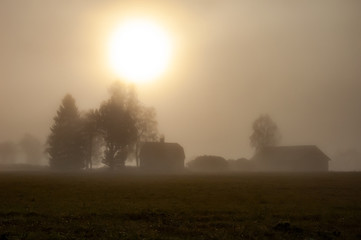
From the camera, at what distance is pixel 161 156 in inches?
5034

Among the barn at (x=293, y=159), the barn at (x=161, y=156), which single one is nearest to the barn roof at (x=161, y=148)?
the barn at (x=161, y=156)

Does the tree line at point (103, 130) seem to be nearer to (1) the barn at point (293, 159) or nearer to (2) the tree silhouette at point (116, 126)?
(2) the tree silhouette at point (116, 126)

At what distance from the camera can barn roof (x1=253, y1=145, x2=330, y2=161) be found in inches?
5645

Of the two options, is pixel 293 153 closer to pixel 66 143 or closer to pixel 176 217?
pixel 66 143

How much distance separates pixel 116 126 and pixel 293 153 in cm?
7558

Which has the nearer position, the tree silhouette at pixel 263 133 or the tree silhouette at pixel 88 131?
the tree silhouette at pixel 88 131

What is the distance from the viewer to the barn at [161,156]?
12388 centimetres

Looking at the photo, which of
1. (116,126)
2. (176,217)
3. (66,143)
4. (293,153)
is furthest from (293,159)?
(176,217)

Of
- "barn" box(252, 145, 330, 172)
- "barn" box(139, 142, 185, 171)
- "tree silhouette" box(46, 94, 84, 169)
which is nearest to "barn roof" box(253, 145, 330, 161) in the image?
"barn" box(252, 145, 330, 172)

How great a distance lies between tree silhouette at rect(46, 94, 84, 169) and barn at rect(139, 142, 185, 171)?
68.6 ft

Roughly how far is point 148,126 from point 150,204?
303 feet

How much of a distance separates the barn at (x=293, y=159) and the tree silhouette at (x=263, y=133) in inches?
201

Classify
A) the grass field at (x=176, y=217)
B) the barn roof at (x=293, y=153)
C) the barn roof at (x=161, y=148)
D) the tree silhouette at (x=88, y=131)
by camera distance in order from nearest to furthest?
the grass field at (x=176, y=217)
the tree silhouette at (x=88, y=131)
the barn roof at (x=161, y=148)
the barn roof at (x=293, y=153)

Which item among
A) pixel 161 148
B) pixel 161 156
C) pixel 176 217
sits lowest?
pixel 176 217
